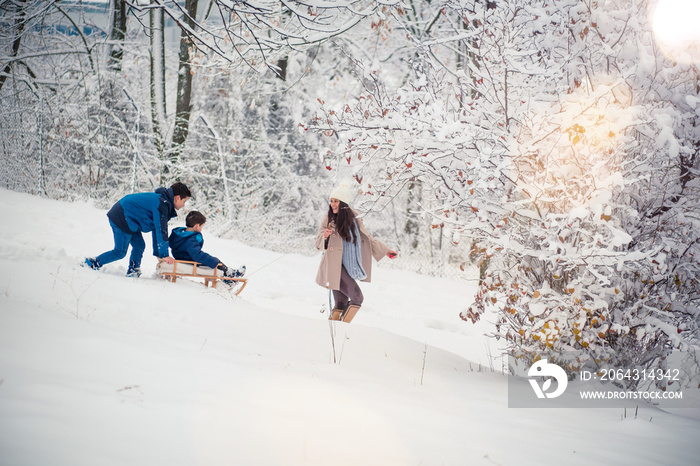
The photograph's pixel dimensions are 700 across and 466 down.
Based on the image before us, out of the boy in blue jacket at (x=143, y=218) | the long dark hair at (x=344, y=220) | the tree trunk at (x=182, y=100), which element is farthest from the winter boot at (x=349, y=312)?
the tree trunk at (x=182, y=100)

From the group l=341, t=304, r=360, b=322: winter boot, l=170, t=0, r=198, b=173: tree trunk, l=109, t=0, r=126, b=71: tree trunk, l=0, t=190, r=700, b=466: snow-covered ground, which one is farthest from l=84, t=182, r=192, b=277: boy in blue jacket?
l=109, t=0, r=126, b=71: tree trunk

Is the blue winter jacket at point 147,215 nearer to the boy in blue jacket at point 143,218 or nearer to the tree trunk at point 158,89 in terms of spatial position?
the boy in blue jacket at point 143,218

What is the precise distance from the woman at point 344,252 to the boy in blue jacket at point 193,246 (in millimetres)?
1127

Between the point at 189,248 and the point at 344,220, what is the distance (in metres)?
1.83

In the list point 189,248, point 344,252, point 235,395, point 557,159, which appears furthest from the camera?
point 189,248

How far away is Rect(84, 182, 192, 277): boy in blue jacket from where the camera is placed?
17.0 ft

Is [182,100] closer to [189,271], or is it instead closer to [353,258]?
[189,271]

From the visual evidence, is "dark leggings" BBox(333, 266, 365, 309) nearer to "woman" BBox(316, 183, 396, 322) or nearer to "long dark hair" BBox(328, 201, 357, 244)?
"woman" BBox(316, 183, 396, 322)

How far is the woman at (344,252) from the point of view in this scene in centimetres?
524

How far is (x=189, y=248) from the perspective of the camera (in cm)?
555

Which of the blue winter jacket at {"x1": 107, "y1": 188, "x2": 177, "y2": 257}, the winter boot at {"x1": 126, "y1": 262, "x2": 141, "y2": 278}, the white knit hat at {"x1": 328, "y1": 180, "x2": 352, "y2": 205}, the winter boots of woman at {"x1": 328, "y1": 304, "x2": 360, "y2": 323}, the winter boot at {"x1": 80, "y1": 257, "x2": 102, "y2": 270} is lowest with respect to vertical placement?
the winter boots of woman at {"x1": 328, "y1": 304, "x2": 360, "y2": 323}

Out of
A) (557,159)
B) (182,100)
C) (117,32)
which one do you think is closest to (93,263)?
(557,159)

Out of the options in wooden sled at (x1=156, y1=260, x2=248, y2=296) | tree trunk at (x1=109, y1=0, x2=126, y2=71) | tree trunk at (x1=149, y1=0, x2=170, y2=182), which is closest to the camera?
wooden sled at (x1=156, y1=260, x2=248, y2=296)

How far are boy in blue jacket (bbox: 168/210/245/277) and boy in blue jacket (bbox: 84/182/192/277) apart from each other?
0.95 feet
